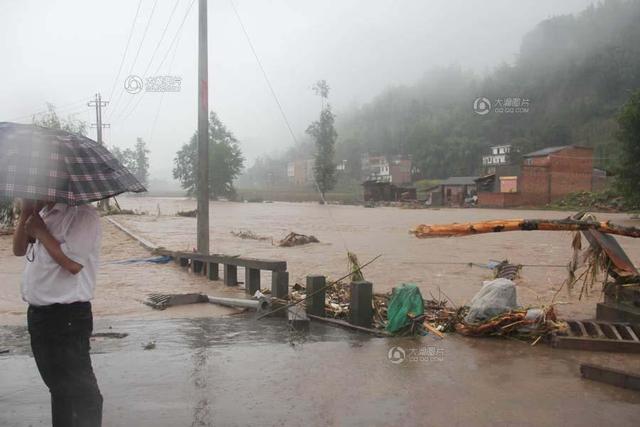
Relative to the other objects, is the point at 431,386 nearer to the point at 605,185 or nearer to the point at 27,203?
the point at 27,203

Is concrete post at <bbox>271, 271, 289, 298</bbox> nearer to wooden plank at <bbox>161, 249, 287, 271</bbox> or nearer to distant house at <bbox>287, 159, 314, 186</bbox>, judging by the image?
wooden plank at <bbox>161, 249, 287, 271</bbox>

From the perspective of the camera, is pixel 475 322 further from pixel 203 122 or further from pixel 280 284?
pixel 203 122

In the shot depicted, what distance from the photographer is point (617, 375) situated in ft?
15.5

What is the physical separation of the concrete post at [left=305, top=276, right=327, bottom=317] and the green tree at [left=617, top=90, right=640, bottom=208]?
116 feet

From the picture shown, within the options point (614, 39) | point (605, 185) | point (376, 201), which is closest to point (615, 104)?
point (614, 39)

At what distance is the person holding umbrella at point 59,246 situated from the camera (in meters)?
2.89

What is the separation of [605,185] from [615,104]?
33.8 m

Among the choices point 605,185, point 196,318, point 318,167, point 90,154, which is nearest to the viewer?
point 90,154

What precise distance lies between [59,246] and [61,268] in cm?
12

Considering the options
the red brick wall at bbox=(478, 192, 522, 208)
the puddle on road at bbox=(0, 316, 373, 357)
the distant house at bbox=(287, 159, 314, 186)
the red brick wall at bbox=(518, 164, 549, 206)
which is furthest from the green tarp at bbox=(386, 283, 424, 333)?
the distant house at bbox=(287, 159, 314, 186)

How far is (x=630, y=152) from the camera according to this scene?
3631cm

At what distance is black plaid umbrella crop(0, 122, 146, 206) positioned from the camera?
2857 mm

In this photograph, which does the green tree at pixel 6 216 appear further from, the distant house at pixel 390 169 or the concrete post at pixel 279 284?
the distant house at pixel 390 169

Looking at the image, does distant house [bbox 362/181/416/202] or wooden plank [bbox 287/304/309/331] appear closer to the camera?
wooden plank [bbox 287/304/309/331]
